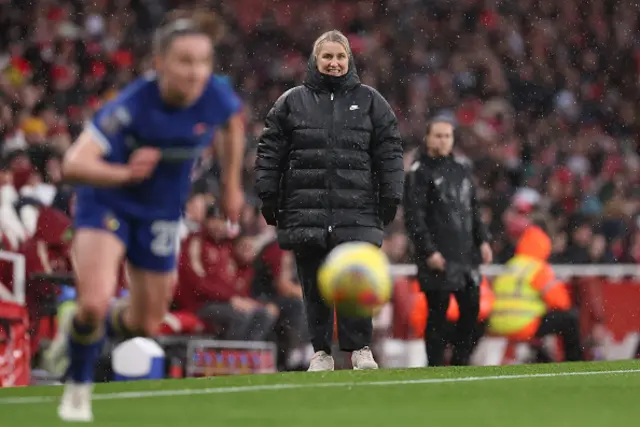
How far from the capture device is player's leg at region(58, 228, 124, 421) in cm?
686

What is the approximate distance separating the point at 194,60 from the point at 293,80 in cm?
1621

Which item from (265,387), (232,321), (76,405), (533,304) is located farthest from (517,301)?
(76,405)

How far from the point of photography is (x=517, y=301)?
47.9 ft

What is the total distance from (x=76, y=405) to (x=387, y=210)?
3.71m

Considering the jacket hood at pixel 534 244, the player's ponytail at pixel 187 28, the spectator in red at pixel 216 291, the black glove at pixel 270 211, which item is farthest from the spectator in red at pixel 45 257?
the player's ponytail at pixel 187 28

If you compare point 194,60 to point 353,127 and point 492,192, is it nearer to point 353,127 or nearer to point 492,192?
point 353,127

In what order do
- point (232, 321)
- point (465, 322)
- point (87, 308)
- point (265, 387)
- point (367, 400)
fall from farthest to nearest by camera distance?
point (232, 321)
point (465, 322)
point (265, 387)
point (367, 400)
point (87, 308)

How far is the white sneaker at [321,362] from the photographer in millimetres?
10242

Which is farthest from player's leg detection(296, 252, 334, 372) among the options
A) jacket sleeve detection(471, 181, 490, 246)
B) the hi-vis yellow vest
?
the hi-vis yellow vest

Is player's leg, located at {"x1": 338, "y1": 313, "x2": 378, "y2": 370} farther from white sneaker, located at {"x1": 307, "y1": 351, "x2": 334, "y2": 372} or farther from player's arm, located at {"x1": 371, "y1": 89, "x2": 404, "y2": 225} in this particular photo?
player's arm, located at {"x1": 371, "y1": 89, "x2": 404, "y2": 225}

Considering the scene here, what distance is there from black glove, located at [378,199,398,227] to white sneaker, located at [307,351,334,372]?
95 cm

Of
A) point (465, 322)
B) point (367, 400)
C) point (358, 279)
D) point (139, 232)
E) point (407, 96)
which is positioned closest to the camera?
point (139, 232)

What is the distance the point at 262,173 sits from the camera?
33.3ft

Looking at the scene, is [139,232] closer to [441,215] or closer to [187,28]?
[187,28]
